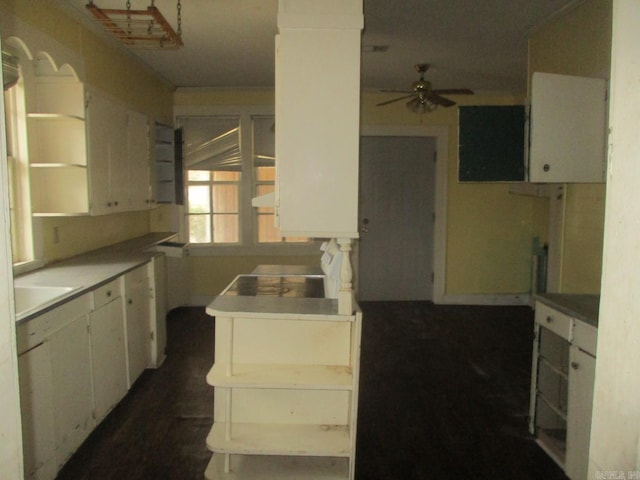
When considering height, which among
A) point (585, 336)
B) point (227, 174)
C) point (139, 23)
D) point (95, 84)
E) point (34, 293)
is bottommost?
point (585, 336)

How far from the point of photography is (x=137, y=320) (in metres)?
3.46

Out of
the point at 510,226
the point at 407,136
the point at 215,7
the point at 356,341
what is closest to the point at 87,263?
the point at 215,7

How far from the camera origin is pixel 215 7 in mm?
3230

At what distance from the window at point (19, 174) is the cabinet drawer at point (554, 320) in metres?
2.94

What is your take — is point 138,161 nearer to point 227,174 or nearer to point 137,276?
point 137,276

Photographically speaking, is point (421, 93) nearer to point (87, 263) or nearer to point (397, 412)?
point (397, 412)

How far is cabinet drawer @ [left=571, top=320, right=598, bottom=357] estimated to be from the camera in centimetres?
219

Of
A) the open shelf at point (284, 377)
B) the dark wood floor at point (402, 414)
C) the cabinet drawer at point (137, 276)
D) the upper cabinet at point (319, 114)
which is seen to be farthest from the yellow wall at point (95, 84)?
the open shelf at point (284, 377)

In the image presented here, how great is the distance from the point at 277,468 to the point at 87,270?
1663 mm

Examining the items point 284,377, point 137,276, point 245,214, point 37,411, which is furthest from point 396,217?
point 37,411

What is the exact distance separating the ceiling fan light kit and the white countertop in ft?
4.46

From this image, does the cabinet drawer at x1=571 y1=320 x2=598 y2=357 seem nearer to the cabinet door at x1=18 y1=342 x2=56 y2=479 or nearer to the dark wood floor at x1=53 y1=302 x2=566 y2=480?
the dark wood floor at x1=53 y1=302 x2=566 y2=480

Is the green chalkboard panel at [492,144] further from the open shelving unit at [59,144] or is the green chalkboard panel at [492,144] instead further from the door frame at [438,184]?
the door frame at [438,184]

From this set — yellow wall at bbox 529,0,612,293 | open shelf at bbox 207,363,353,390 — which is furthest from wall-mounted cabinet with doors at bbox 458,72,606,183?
open shelf at bbox 207,363,353,390
